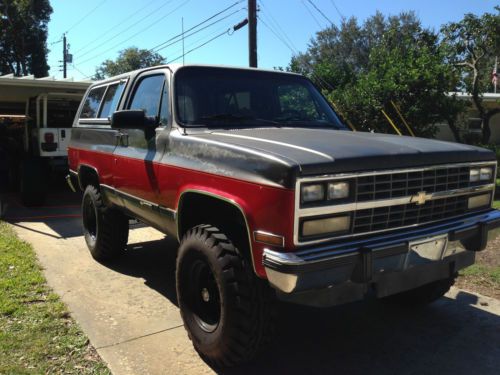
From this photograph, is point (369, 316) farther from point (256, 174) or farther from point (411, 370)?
point (256, 174)

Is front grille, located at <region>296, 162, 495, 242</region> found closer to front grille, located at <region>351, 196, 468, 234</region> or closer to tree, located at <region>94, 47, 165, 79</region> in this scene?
front grille, located at <region>351, 196, 468, 234</region>

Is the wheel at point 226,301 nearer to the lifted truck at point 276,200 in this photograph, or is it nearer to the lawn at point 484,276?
the lifted truck at point 276,200

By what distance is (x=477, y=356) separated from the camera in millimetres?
3574

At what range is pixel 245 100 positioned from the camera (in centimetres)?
432

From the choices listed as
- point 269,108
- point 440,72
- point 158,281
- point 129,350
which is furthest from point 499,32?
point 129,350

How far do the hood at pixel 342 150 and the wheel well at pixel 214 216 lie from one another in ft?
1.45

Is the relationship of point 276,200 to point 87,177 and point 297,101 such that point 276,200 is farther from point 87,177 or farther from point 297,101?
point 87,177

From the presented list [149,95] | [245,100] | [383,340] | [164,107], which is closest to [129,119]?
[164,107]

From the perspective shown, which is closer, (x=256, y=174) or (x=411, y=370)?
(x=256, y=174)

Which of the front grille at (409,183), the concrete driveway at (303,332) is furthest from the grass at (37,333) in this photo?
the front grille at (409,183)

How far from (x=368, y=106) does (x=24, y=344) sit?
8.35m

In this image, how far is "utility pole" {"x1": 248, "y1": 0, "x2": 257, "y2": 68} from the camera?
14.2 metres

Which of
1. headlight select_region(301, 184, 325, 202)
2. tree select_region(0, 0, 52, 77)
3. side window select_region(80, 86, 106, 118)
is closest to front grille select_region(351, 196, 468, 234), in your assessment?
headlight select_region(301, 184, 325, 202)

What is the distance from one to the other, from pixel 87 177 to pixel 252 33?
967 centimetres
